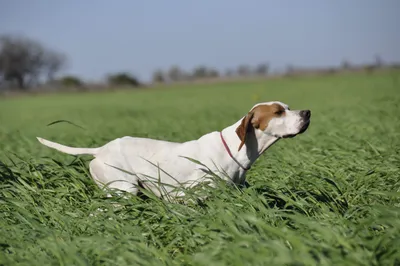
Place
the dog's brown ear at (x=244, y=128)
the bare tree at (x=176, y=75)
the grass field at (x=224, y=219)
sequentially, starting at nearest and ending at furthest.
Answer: the grass field at (x=224, y=219)
the dog's brown ear at (x=244, y=128)
the bare tree at (x=176, y=75)

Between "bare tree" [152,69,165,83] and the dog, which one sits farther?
"bare tree" [152,69,165,83]

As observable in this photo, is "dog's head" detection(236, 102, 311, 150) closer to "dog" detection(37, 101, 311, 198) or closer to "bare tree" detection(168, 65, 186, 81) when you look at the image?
"dog" detection(37, 101, 311, 198)

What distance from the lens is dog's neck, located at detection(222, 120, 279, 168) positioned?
17.4ft

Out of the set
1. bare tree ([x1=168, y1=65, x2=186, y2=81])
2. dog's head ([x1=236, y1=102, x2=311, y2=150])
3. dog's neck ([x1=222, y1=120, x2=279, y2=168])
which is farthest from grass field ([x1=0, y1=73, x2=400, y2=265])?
bare tree ([x1=168, y1=65, x2=186, y2=81])

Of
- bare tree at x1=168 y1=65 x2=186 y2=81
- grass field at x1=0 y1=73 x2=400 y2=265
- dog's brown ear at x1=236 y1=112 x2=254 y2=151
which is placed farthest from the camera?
bare tree at x1=168 y1=65 x2=186 y2=81

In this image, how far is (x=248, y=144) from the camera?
5324 millimetres

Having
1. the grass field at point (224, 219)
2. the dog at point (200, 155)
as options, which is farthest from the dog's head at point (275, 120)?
the grass field at point (224, 219)

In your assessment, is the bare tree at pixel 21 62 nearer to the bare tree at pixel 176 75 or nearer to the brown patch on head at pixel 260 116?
the bare tree at pixel 176 75

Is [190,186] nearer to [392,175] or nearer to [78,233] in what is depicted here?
[78,233]

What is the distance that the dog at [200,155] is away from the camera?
5.25 metres

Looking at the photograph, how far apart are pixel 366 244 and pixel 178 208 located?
1.56 metres

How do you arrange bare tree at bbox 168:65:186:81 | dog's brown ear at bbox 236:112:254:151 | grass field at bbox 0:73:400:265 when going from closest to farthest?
grass field at bbox 0:73:400:265 → dog's brown ear at bbox 236:112:254:151 → bare tree at bbox 168:65:186:81

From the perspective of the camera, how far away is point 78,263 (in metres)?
3.59

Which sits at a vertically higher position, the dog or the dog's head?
the dog's head
